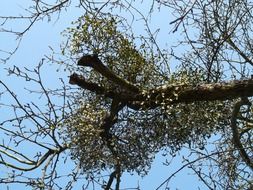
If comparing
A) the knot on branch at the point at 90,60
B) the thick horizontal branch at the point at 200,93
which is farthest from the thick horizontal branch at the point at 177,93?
the knot on branch at the point at 90,60

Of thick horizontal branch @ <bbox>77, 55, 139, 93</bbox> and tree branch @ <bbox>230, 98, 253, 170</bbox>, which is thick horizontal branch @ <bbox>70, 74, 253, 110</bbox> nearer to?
thick horizontal branch @ <bbox>77, 55, 139, 93</bbox>

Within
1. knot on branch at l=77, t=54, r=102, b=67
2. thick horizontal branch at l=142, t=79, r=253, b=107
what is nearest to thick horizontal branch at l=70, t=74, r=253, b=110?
thick horizontal branch at l=142, t=79, r=253, b=107

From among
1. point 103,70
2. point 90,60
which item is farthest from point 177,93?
point 90,60

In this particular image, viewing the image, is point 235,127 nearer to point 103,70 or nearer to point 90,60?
point 103,70

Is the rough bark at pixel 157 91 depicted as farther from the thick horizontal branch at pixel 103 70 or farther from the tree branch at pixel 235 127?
the tree branch at pixel 235 127

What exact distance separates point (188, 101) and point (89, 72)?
80 centimetres

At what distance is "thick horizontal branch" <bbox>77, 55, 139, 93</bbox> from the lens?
3.17 metres

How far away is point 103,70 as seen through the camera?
3.25 metres

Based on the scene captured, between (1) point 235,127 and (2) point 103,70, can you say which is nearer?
(2) point 103,70

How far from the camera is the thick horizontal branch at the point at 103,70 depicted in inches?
125

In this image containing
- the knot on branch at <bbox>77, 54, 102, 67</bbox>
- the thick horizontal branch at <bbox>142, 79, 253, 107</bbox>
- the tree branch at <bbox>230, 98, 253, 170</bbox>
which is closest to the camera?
the thick horizontal branch at <bbox>142, 79, 253, 107</bbox>

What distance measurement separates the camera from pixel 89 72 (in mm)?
3568

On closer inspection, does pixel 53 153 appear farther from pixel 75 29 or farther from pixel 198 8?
pixel 198 8

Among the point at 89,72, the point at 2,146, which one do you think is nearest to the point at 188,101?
the point at 89,72
